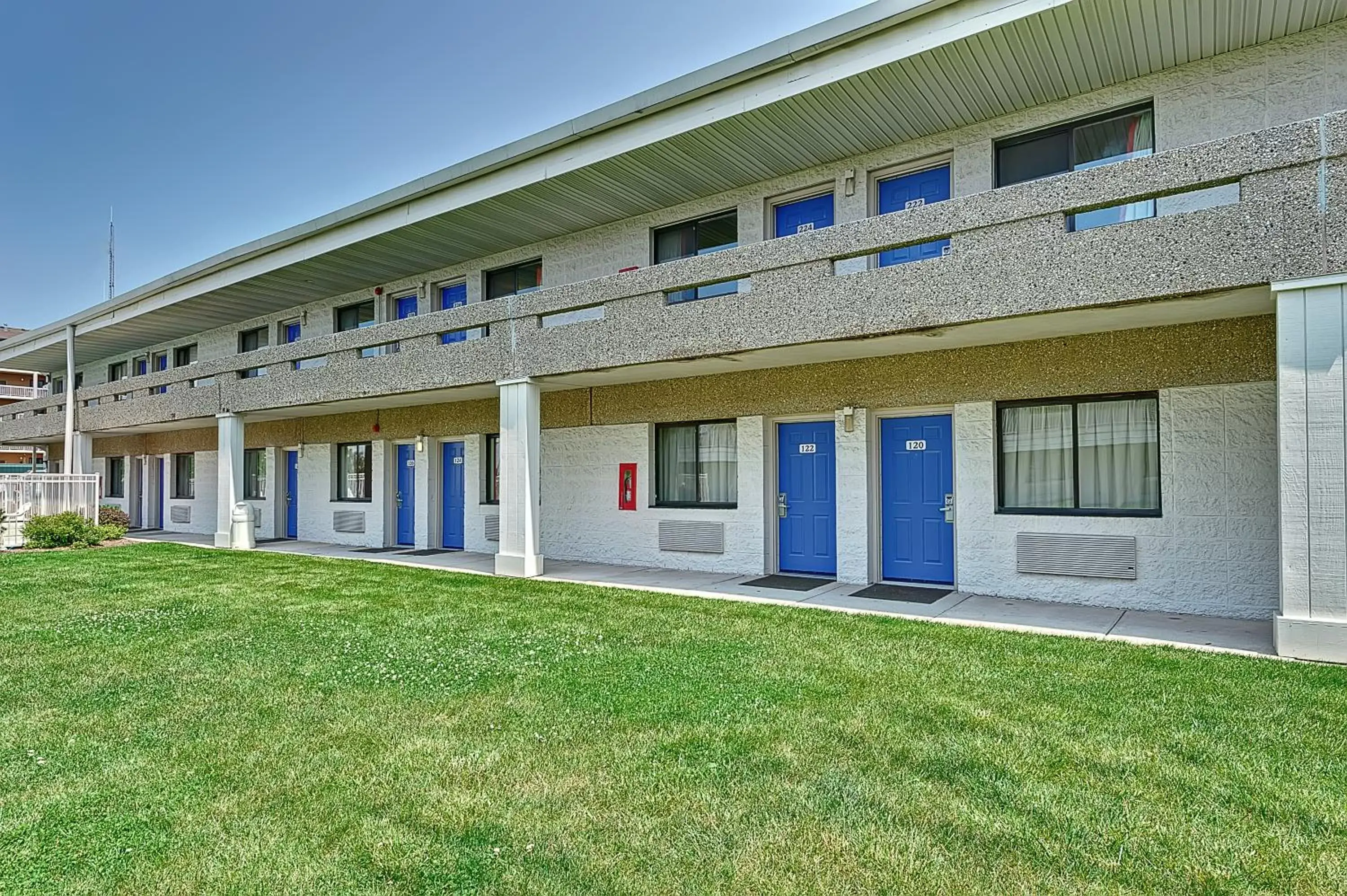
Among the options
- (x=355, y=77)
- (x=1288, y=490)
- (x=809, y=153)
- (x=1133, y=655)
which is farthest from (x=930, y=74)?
(x=355, y=77)

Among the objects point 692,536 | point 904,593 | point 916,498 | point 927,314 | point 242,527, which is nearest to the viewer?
point 927,314

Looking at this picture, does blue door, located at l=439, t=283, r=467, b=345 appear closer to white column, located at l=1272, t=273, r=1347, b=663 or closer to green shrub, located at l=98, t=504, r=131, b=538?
green shrub, located at l=98, t=504, r=131, b=538

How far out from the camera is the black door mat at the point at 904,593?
9523 millimetres

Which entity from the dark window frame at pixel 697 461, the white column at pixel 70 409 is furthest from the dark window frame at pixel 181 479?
the dark window frame at pixel 697 461

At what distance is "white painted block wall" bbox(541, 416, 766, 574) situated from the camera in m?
11.9

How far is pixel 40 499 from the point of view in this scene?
737 inches

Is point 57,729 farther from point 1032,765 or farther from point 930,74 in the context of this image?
point 930,74

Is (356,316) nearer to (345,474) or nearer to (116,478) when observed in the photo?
(345,474)

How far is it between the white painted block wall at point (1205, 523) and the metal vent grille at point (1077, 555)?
7cm

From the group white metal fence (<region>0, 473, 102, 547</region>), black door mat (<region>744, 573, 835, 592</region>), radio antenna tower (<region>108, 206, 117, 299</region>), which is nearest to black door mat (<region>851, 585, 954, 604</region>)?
black door mat (<region>744, 573, 835, 592</region>)

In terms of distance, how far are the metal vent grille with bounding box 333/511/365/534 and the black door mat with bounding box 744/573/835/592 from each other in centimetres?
1045

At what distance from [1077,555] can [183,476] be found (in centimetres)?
2409

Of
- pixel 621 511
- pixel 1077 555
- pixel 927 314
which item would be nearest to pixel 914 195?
pixel 927 314

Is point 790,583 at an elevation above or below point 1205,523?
below
